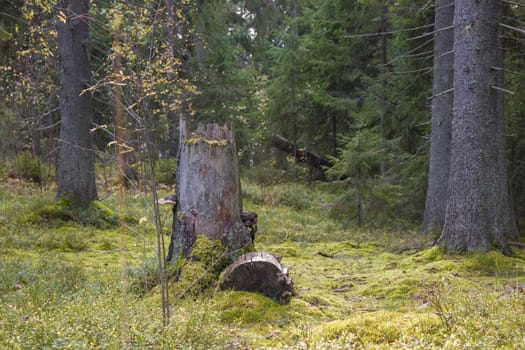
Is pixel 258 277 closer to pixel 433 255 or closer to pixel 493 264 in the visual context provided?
pixel 433 255

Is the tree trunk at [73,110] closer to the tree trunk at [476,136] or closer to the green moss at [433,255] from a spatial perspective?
the green moss at [433,255]

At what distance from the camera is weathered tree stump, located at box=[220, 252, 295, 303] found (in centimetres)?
598

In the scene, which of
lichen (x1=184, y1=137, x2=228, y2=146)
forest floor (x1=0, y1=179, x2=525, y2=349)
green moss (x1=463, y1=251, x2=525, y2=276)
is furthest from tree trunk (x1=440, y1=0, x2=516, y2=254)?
lichen (x1=184, y1=137, x2=228, y2=146)

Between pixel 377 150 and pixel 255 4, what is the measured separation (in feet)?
46.1

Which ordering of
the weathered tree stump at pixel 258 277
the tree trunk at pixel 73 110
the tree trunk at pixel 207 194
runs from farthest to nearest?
1. the tree trunk at pixel 73 110
2. the tree trunk at pixel 207 194
3. the weathered tree stump at pixel 258 277

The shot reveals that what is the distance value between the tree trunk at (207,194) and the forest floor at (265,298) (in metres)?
0.35

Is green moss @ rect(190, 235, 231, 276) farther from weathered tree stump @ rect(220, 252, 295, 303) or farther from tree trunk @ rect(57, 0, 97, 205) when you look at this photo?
tree trunk @ rect(57, 0, 97, 205)

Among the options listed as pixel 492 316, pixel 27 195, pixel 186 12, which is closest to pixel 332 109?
pixel 186 12

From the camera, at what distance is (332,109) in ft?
69.7

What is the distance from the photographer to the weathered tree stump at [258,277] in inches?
235

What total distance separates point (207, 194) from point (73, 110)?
665 centimetres

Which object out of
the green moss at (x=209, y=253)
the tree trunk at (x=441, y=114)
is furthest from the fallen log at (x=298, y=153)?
the green moss at (x=209, y=253)

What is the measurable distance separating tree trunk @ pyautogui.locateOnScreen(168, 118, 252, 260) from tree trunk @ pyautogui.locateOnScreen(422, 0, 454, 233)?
20.0 feet

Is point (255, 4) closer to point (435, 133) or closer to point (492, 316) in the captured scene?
point (435, 133)
